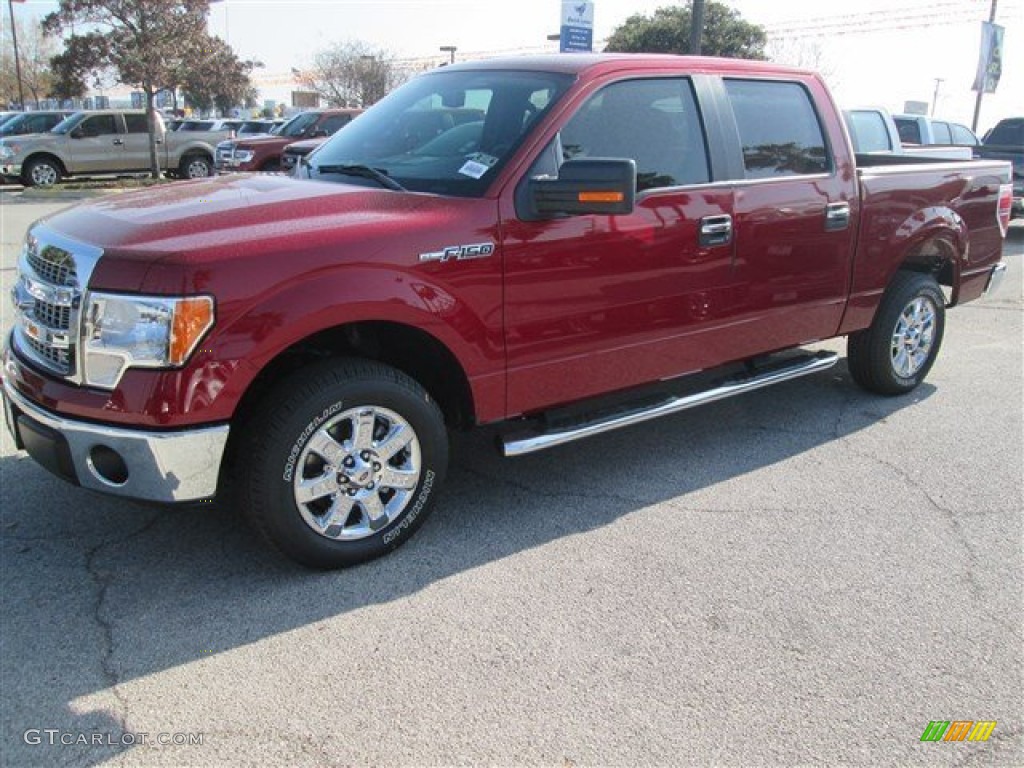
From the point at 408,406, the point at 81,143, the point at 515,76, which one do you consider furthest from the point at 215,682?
the point at 81,143

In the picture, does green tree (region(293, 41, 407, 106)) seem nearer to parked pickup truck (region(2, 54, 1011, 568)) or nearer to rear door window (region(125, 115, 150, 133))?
rear door window (region(125, 115, 150, 133))

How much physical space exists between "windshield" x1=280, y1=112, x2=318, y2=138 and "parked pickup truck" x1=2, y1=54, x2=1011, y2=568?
530 inches

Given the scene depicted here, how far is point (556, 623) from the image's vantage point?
10.1 feet

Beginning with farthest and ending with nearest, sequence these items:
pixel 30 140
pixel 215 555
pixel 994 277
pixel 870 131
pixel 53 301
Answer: pixel 30 140, pixel 870 131, pixel 994 277, pixel 215 555, pixel 53 301

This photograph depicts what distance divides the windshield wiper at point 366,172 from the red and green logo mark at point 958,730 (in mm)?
2756

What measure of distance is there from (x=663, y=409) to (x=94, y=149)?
68.1ft

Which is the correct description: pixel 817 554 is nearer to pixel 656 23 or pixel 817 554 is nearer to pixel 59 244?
pixel 59 244

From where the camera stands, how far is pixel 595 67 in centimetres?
387

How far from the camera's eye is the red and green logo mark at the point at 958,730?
257cm

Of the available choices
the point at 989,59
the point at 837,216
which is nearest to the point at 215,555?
the point at 837,216

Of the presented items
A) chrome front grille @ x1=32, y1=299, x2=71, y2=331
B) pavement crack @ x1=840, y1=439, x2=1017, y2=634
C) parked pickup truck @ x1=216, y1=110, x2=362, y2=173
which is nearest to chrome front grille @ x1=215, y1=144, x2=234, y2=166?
parked pickup truck @ x1=216, y1=110, x2=362, y2=173

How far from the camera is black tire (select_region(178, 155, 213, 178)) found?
22272 mm

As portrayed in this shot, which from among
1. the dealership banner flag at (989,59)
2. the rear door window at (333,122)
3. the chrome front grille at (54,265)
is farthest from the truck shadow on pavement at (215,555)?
the dealership banner flag at (989,59)

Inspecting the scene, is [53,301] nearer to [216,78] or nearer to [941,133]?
[941,133]
